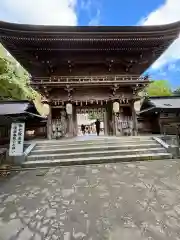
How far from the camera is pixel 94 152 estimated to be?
7320 millimetres

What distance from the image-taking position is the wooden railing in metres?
10.5

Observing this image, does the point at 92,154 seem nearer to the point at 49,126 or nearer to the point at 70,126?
the point at 70,126

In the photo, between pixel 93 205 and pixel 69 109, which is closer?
pixel 93 205

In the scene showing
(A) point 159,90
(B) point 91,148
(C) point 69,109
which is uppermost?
(A) point 159,90

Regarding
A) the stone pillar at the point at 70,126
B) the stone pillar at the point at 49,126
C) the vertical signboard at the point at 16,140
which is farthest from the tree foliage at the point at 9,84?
the vertical signboard at the point at 16,140

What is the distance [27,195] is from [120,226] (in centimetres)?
240

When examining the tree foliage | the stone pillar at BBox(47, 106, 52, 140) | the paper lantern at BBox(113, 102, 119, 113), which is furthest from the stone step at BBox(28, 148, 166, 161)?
the tree foliage

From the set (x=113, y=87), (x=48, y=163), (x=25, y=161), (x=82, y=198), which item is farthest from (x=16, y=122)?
(x=113, y=87)

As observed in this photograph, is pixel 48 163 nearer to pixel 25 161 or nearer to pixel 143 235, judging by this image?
pixel 25 161

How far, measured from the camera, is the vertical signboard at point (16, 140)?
6840 mm

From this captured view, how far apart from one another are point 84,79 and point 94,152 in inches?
229

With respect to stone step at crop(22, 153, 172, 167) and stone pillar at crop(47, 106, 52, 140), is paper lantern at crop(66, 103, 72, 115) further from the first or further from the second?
stone step at crop(22, 153, 172, 167)

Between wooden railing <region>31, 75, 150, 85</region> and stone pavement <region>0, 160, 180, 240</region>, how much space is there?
653 centimetres

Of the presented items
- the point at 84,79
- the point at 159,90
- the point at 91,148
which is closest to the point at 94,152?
the point at 91,148
